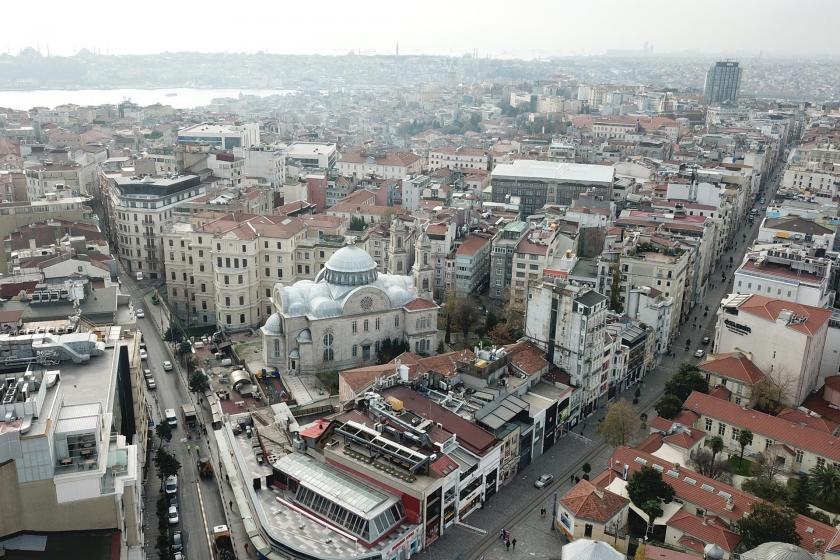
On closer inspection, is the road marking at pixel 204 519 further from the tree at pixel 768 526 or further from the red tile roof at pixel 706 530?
the tree at pixel 768 526

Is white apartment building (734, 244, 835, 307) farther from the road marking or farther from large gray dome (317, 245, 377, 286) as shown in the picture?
the road marking

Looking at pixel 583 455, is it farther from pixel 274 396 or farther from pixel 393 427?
pixel 274 396

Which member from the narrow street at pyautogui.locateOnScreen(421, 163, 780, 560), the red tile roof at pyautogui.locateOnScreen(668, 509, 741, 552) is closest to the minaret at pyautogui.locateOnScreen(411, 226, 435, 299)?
the narrow street at pyautogui.locateOnScreen(421, 163, 780, 560)

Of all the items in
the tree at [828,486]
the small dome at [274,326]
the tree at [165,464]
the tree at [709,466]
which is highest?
the small dome at [274,326]

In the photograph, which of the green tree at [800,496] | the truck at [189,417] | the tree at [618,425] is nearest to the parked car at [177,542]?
the truck at [189,417]

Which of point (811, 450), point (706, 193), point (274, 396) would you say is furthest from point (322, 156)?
point (811, 450)

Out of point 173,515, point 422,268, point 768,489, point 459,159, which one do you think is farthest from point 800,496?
point 459,159
